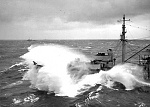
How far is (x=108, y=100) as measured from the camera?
2731cm

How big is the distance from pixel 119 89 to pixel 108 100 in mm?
6561

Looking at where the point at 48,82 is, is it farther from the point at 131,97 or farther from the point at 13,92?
the point at 131,97

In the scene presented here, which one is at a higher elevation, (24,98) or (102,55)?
(102,55)

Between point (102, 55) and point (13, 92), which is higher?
point (102, 55)

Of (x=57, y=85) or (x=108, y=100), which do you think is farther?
(x=57, y=85)

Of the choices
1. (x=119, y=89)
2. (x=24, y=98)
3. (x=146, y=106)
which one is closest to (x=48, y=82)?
(x=24, y=98)

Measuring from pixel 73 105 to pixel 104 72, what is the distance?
15.9 metres

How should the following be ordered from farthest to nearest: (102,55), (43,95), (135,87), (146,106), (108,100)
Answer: (102,55)
(135,87)
(43,95)
(108,100)
(146,106)

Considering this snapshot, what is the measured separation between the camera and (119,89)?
32781mm

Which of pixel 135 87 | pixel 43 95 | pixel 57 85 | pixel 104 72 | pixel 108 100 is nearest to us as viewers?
pixel 108 100

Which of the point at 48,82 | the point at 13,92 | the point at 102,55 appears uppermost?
the point at 102,55

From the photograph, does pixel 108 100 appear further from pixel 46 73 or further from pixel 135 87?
pixel 46 73

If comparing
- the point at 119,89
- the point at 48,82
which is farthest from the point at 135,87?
the point at 48,82

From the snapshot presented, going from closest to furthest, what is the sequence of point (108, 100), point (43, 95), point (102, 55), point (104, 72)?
1. point (108, 100)
2. point (43, 95)
3. point (104, 72)
4. point (102, 55)
